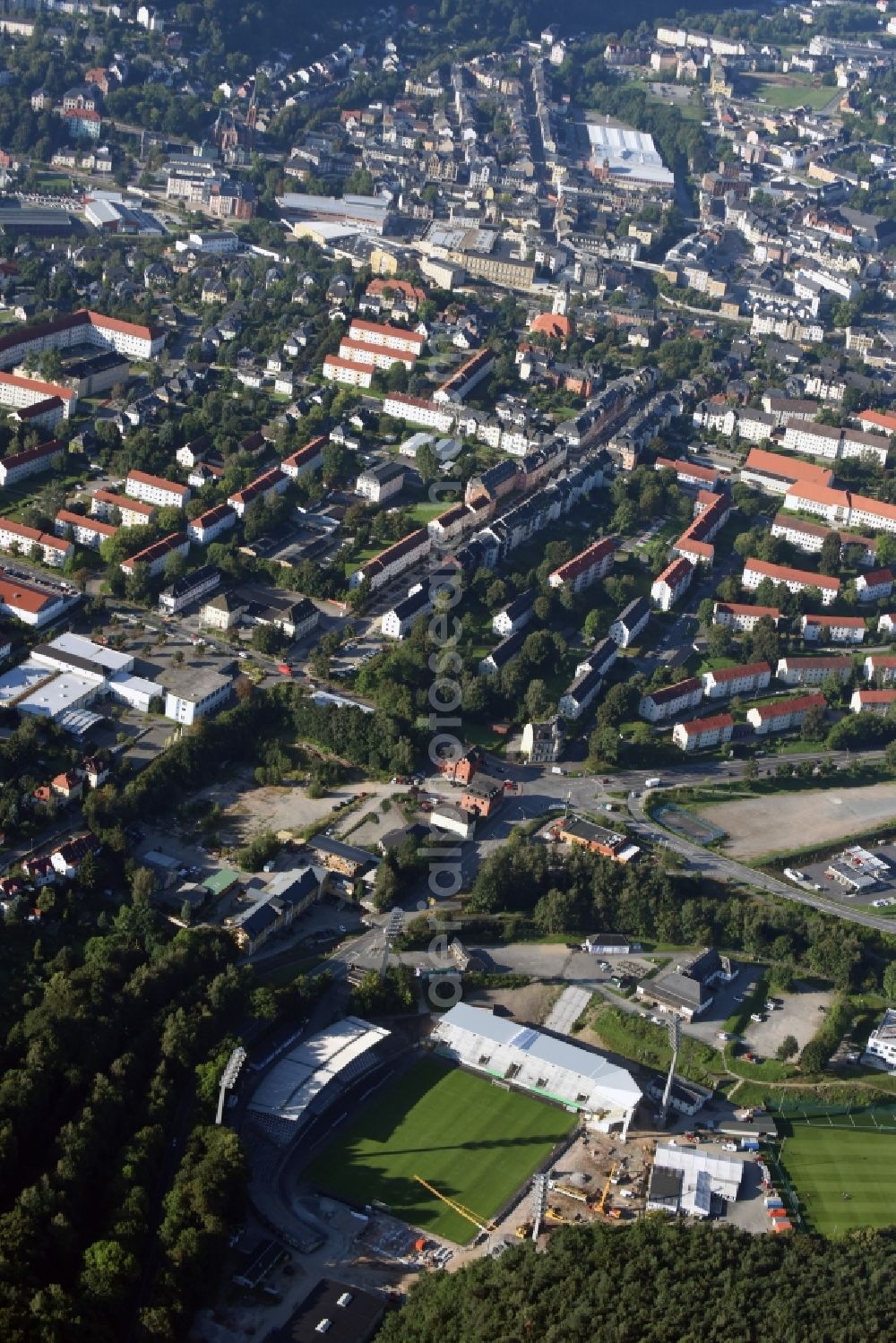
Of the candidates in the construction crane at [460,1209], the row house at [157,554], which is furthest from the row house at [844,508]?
the construction crane at [460,1209]

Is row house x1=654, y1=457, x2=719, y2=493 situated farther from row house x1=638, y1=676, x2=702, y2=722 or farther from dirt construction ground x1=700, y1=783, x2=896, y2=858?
dirt construction ground x1=700, y1=783, x2=896, y2=858

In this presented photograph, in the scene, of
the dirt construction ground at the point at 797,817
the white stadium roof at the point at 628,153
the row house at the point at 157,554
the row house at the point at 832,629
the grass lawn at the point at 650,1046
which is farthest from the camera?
the white stadium roof at the point at 628,153

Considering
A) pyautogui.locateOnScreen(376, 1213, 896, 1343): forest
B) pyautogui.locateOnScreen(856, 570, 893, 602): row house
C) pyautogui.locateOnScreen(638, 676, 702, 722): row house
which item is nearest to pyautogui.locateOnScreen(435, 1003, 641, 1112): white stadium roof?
pyautogui.locateOnScreen(376, 1213, 896, 1343): forest

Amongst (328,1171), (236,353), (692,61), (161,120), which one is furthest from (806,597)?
(692,61)

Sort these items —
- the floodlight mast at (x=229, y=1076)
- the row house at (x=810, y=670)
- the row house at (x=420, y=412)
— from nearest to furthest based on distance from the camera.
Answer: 1. the floodlight mast at (x=229, y=1076)
2. the row house at (x=810, y=670)
3. the row house at (x=420, y=412)

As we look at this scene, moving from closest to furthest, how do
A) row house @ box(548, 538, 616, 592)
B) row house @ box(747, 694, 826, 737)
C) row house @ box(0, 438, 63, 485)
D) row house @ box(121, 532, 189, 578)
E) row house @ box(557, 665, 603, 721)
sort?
1. row house @ box(557, 665, 603, 721)
2. row house @ box(747, 694, 826, 737)
3. row house @ box(121, 532, 189, 578)
4. row house @ box(548, 538, 616, 592)
5. row house @ box(0, 438, 63, 485)

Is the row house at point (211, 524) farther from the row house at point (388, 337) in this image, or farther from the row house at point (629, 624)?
the row house at point (388, 337)

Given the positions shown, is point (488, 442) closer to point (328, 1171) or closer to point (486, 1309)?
point (328, 1171)
